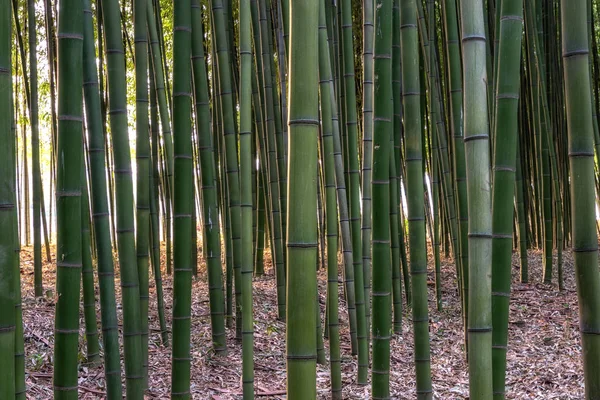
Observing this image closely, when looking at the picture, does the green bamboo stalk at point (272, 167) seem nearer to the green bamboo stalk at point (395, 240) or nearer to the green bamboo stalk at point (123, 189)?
the green bamboo stalk at point (395, 240)

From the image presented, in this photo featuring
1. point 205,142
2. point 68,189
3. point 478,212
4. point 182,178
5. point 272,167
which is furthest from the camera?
point 272,167

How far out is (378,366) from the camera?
1.82 m

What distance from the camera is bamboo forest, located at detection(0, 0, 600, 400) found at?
3.76 feet

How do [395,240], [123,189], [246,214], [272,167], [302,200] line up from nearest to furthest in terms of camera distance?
[302,200]
[123,189]
[246,214]
[395,240]
[272,167]

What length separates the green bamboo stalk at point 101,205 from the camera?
1614 millimetres

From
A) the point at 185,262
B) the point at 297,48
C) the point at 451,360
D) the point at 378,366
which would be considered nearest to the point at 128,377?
the point at 185,262

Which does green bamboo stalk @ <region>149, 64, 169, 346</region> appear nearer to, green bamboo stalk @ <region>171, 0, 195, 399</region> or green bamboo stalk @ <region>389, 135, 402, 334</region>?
green bamboo stalk @ <region>389, 135, 402, 334</region>

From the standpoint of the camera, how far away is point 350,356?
2.99m

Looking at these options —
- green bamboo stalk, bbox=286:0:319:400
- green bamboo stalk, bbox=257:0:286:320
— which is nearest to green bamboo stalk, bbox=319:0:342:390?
green bamboo stalk, bbox=257:0:286:320

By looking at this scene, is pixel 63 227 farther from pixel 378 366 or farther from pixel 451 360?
pixel 451 360

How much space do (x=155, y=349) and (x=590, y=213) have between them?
223cm

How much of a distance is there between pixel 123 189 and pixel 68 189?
401 millimetres

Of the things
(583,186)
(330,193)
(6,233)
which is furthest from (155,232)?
(583,186)

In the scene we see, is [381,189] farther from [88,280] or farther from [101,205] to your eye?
[88,280]
